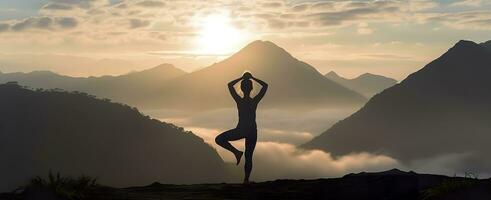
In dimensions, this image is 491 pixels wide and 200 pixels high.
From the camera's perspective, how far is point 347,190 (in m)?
12.4

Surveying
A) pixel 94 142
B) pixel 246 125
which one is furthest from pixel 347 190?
pixel 94 142

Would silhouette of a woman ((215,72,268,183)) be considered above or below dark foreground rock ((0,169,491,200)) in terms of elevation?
above

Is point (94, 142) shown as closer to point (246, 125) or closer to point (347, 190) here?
point (246, 125)

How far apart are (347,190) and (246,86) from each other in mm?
4698

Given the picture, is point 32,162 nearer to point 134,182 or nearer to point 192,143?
point 134,182

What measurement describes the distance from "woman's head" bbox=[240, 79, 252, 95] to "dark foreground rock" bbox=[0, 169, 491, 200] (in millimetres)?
2852

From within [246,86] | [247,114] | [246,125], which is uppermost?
[246,86]

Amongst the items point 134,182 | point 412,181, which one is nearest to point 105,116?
point 134,182

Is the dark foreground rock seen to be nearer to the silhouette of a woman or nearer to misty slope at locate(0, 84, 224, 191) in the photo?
the silhouette of a woman

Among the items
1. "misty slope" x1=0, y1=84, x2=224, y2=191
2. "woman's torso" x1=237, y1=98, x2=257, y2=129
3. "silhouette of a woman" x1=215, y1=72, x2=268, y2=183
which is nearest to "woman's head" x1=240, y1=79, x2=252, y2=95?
"silhouette of a woman" x1=215, y1=72, x2=268, y2=183

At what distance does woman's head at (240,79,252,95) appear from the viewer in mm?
15978

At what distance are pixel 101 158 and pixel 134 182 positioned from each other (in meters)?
11.5

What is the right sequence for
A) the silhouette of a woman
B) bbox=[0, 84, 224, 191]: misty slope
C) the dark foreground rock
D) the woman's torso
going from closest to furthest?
the dark foreground rock → the silhouette of a woman → the woman's torso → bbox=[0, 84, 224, 191]: misty slope

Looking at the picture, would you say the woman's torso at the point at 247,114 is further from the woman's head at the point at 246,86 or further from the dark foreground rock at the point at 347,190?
the dark foreground rock at the point at 347,190
